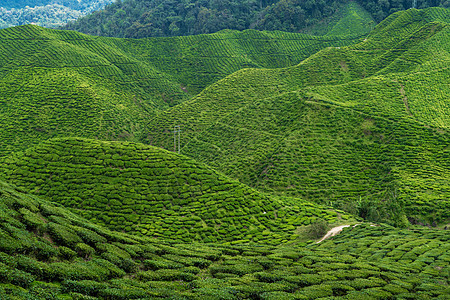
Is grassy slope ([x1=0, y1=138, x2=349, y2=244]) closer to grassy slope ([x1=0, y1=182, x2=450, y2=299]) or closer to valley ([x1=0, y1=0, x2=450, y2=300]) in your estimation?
valley ([x1=0, y1=0, x2=450, y2=300])

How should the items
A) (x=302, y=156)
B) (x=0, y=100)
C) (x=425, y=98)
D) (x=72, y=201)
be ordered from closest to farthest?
(x=72, y=201) → (x=302, y=156) → (x=425, y=98) → (x=0, y=100)

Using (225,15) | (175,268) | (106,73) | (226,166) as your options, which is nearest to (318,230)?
(175,268)

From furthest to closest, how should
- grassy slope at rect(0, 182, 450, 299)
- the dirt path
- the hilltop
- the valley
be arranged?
the hilltop
the dirt path
the valley
grassy slope at rect(0, 182, 450, 299)

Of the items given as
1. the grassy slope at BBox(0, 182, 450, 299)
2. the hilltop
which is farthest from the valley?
the hilltop

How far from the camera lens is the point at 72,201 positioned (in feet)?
131

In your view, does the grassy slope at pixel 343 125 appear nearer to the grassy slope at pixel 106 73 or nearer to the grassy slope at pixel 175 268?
the grassy slope at pixel 106 73

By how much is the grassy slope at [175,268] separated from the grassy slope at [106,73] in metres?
53.8

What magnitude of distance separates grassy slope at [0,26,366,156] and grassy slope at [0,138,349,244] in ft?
87.4

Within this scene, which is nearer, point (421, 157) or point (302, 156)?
point (421, 157)

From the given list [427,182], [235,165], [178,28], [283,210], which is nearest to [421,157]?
[427,182]

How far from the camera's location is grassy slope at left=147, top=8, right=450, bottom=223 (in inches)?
2030

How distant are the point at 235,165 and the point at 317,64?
4660 centimetres

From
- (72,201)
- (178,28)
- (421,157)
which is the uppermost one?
(178,28)

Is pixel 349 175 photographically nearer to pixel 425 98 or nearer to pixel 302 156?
pixel 302 156
